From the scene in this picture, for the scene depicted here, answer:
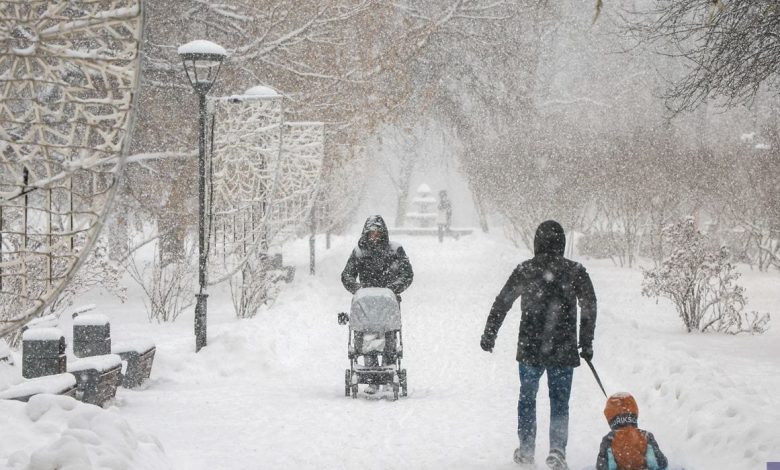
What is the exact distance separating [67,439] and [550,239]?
3.47m

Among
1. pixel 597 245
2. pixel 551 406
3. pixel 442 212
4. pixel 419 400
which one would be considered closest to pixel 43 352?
pixel 419 400

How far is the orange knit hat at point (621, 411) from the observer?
16.9 ft

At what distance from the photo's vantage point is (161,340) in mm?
11523

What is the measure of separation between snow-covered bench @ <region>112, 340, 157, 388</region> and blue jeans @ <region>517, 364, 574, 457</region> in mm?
4446

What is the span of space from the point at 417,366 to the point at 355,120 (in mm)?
7479

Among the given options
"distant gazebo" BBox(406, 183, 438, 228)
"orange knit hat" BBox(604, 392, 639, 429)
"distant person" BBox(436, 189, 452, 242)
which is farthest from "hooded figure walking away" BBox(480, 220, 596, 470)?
"distant gazebo" BBox(406, 183, 438, 228)

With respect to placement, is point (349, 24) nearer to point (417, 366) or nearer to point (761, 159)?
point (417, 366)

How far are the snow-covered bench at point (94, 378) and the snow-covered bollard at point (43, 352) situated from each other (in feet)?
0.48

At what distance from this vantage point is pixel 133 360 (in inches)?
355

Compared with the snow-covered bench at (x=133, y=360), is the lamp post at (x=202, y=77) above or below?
above

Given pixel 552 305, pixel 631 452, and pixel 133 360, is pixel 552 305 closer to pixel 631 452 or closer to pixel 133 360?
pixel 631 452

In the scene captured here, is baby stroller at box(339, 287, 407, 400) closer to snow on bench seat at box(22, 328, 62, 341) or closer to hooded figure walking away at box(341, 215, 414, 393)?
hooded figure walking away at box(341, 215, 414, 393)

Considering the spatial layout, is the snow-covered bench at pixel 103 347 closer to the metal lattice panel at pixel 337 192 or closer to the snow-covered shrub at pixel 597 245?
the metal lattice panel at pixel 337 192

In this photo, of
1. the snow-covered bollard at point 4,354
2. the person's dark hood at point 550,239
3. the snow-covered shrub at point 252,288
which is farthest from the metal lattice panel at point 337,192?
the person's dark hood at point 550,239
